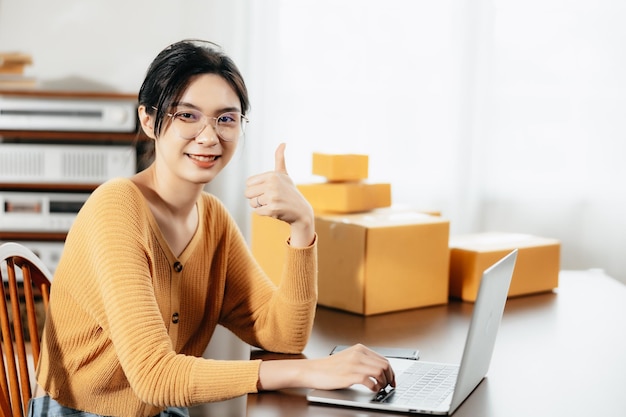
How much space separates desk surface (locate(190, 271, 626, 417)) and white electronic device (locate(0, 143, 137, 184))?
4.62 ft

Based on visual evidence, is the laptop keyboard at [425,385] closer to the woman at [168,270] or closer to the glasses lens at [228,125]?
the woman at [168,270]

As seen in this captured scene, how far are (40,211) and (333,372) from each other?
2.04 metres

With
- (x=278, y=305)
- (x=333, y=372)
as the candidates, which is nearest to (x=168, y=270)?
(x=278, y=305)

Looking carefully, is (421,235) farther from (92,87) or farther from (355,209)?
(92,87)

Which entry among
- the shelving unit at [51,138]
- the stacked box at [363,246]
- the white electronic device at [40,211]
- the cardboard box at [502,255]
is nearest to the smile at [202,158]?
the stacked box at [363,246]

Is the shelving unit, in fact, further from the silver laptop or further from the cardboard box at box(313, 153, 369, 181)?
the silver laptop

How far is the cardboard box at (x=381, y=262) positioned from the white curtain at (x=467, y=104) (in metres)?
1.56

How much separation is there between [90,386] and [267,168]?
1.97 meters

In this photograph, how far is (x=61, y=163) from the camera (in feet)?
9.70

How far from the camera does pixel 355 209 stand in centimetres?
186

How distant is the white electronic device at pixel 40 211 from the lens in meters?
2.97

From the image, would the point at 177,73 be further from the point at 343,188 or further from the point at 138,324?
the point at 343,188

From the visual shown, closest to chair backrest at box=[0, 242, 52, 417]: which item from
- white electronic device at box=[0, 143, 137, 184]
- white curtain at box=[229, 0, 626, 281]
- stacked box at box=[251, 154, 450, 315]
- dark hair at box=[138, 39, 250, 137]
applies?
dark hair at box=[138, 39, 250, 137]

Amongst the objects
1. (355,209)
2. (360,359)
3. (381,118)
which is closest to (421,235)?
(355,209)
